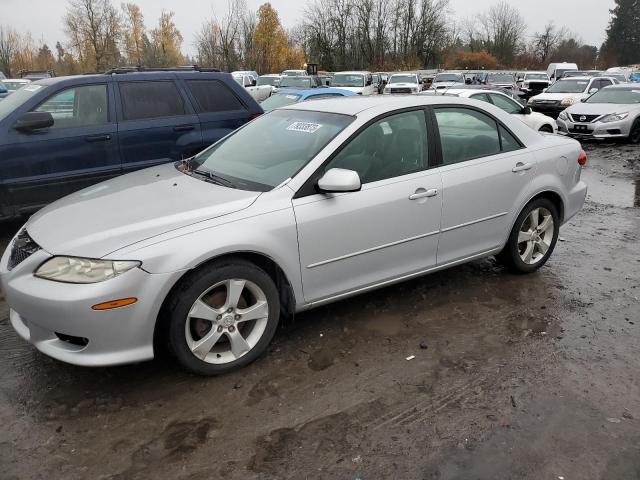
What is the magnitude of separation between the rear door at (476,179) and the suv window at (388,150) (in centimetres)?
19

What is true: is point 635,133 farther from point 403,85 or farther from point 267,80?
point 267,80

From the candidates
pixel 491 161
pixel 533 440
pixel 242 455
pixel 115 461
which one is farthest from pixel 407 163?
pixel 115 461

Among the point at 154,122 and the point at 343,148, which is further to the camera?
the point at 154,122

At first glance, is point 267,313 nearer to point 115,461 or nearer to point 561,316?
point 115,461

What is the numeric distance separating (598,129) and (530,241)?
35.0ft

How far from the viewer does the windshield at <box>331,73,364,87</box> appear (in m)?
21.3

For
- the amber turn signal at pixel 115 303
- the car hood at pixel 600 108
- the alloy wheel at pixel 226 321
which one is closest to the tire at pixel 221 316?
the alloy wheel at pixel 226 321

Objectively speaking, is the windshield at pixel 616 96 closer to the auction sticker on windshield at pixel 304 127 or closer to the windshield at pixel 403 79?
the windshield at pixel 403 79

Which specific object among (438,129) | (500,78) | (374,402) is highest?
(500,78)

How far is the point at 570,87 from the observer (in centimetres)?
1919

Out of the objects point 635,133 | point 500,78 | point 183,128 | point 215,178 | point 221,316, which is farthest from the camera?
point 500,78

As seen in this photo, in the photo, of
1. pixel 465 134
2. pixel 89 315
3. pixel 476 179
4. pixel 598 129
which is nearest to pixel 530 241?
pixel 476 179

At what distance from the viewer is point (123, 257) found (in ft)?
9.10

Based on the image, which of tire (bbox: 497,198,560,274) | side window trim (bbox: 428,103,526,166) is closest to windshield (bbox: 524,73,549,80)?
tire (bbox: 497,198,560,274)
